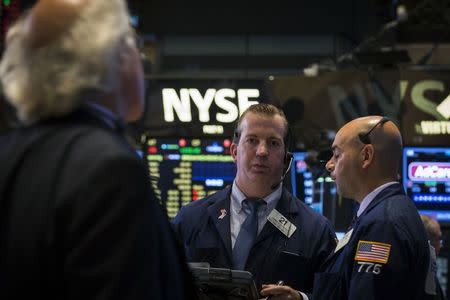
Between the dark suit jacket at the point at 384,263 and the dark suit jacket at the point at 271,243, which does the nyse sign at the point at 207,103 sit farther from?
the dark suit jacket at the point at 384,263

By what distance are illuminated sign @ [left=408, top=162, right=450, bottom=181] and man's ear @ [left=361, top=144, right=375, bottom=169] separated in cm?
279

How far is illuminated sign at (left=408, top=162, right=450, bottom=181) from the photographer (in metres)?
5.69

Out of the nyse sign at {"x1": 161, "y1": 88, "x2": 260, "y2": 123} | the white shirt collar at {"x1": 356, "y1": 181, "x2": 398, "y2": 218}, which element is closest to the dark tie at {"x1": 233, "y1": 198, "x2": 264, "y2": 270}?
the white shirt collar at {"x1": 356, "y1": 181, "x2": 398, "y2": 218}

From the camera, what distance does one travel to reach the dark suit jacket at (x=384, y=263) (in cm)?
264

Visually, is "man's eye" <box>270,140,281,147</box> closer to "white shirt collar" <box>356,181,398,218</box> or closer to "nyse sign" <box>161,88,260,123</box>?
"white shirt collar" <box>356,181,398,218</box>

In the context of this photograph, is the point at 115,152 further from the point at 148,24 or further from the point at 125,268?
the point at 148,24

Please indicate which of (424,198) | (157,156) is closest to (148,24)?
(157,156)

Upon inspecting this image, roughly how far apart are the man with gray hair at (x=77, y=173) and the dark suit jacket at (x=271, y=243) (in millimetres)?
1640

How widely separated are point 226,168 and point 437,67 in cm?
171

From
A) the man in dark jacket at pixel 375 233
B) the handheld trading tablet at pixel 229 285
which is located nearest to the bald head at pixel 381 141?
the man in dark jacket at pixel 375 233

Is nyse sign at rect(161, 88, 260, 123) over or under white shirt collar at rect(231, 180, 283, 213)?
over

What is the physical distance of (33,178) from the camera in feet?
4.34

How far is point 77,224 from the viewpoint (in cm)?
127

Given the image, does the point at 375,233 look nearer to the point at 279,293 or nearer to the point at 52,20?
the point at 279,293
